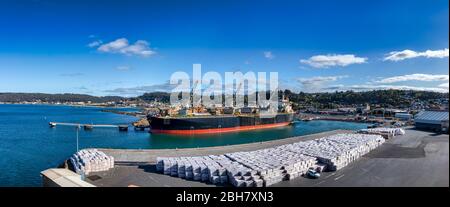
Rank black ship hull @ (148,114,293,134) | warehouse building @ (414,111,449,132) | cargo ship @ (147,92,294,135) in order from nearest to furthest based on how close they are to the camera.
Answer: warehouse building @ (414,111,449,132)
black ship hull @ (148,114,293,134)
cargo ship @ (147,92,294,135)

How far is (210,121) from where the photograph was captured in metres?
37.8

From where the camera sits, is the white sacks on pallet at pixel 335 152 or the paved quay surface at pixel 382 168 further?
the white sacks on pallet at pixel 335 152

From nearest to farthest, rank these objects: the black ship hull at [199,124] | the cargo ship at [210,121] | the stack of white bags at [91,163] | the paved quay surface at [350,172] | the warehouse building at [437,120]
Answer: the warehouse building at [437,120], the paved quay surface at [350,172], the stack of white bags at [91,163], the black ship hull at [199,124], the cargo ship at [210,121]

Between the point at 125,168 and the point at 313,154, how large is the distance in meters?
7.24

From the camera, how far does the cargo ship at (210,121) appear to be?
120ft

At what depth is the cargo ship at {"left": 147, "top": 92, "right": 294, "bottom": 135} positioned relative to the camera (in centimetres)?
3672

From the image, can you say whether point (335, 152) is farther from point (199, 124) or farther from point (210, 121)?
point (210, 121)

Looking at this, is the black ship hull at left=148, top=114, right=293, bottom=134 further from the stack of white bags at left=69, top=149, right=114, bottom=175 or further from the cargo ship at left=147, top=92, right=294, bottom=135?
the stack of white bags at left=69, top=149, right=114, bottom=175

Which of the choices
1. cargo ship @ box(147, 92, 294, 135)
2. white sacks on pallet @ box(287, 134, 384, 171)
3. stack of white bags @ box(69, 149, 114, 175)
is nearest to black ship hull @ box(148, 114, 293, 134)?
cargo ship @ box(147, 92, 294, 135)

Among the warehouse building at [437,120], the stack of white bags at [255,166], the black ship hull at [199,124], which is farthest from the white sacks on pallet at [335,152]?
the black ship hull at [199,124]

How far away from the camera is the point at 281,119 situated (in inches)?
1934

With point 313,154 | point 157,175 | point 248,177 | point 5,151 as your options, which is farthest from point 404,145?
point 5,151

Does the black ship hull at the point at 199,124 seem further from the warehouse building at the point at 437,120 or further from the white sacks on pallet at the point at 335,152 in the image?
the warehouse building at the point at 437,120
